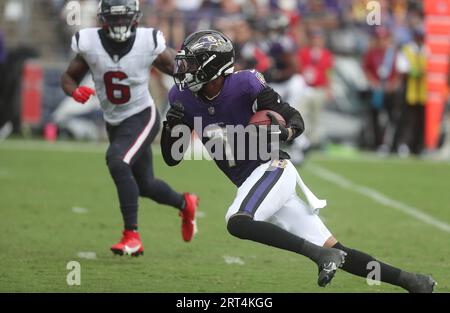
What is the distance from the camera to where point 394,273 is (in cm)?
504

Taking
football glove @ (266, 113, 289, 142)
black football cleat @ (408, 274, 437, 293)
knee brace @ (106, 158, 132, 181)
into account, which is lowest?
black football cleat @ (408, 274, 437, 293)

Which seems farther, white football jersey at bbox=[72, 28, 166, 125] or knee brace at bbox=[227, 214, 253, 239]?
white football jersey at bbox=[72, 28, 166, 125]

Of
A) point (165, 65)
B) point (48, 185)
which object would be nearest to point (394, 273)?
point (165, 65)

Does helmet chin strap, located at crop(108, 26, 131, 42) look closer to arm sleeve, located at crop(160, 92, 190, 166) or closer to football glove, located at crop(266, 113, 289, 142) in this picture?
arm sleeve, located at crop(160, 92, 190, 166)

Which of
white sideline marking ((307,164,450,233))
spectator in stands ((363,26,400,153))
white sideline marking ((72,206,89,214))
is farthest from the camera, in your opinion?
spectator in stands ((363,26,400,153))

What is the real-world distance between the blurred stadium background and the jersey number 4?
3.83 feet

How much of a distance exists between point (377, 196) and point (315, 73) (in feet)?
16.2

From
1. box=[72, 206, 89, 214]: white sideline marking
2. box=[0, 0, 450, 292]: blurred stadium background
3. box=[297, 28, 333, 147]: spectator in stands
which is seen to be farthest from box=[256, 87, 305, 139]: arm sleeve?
box=[297, 28, 333, 147]: spectator in stands

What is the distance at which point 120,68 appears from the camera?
270 inches

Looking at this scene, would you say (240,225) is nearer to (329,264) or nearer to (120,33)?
(329,264)

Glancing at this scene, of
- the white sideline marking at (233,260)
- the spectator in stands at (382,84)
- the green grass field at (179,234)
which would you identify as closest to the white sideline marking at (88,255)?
the green grass field at (179,234)

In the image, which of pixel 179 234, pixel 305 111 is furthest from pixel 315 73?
pixel 179 234

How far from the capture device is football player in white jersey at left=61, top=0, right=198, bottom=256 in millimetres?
6664
